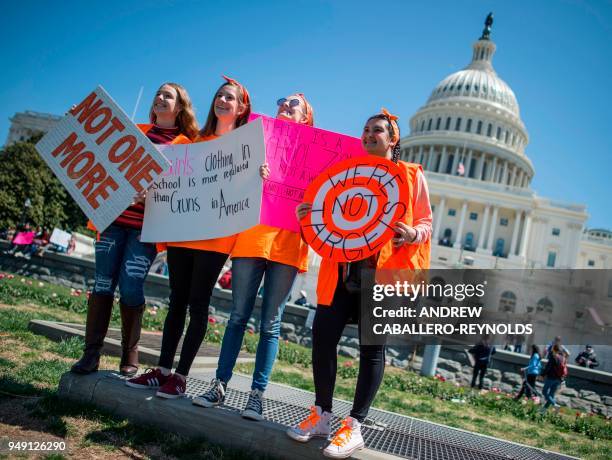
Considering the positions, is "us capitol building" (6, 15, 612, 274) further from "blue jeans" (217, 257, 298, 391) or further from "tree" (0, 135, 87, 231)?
"blue jeans" (217, 257, 298, 391)

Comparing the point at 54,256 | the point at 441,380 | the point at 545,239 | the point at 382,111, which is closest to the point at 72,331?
the point at 382,111

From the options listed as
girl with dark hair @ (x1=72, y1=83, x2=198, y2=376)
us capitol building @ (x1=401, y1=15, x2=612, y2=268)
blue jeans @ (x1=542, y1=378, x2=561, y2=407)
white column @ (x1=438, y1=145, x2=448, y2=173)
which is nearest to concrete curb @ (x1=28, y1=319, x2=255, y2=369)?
girl with dark hair @ (x1=72, y1=83, x2=198, y2=376)

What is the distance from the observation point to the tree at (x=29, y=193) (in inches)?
1207

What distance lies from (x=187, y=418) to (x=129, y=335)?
0.84 m

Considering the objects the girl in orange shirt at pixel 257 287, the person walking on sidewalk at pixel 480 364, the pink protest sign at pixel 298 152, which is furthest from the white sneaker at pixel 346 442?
the person walking on sidewalk at pixel 480 364

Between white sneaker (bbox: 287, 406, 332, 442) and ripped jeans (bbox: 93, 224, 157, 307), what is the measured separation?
1.37 m

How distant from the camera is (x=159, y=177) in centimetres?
343

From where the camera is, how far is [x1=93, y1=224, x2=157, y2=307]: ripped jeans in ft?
10.9

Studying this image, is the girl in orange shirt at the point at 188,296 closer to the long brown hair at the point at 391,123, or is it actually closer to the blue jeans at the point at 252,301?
the blue jeans at the point at 252,301

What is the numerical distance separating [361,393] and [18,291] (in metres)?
8.10

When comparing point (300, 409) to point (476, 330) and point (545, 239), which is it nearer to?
point (476, 330)

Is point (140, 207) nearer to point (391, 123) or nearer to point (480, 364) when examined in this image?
point (391, 123)

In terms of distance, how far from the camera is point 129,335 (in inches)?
137

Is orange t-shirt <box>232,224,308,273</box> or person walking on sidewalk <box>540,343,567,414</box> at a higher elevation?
orange t-shirt <box>232,224,308,273</box>
